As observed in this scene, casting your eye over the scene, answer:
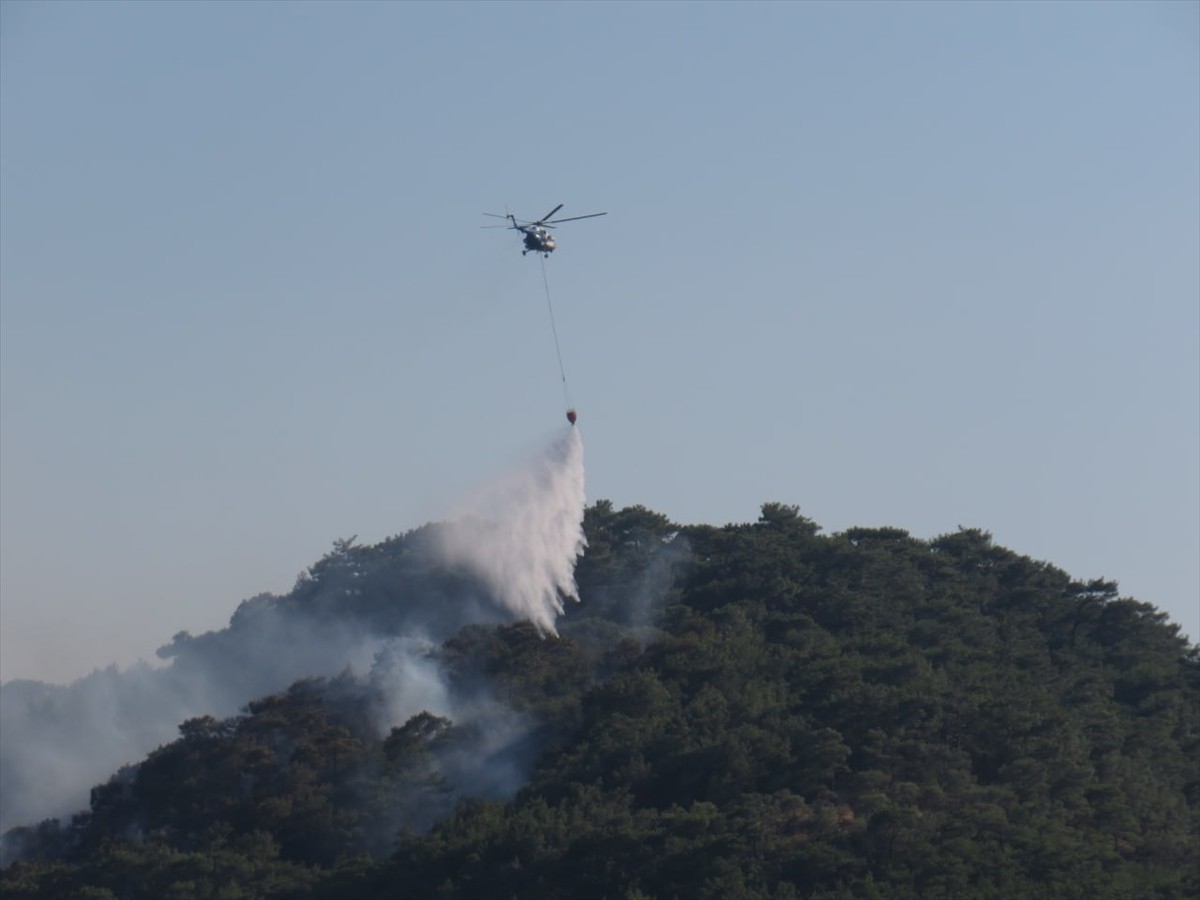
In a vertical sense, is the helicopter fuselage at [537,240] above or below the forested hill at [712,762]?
above

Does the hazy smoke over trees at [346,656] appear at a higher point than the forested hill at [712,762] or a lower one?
higher

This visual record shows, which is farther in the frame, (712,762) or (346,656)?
(346,656)

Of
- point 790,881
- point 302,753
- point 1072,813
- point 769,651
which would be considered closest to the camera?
point 790,881

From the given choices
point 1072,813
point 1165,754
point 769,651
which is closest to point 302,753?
point 769,651

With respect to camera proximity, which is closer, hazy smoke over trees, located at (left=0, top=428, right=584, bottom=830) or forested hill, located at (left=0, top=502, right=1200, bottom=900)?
forested hill, located at (left=0, top=502, right=1200, bottom=900)

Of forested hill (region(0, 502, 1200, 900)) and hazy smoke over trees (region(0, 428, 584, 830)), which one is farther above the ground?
hazy smoke over trees (region(0, 428, 584, 830))

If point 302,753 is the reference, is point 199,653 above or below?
above

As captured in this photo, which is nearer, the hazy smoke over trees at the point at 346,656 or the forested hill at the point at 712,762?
the forested hill at the point at 712,762

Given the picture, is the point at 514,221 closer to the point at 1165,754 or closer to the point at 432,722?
the point at 432,722
